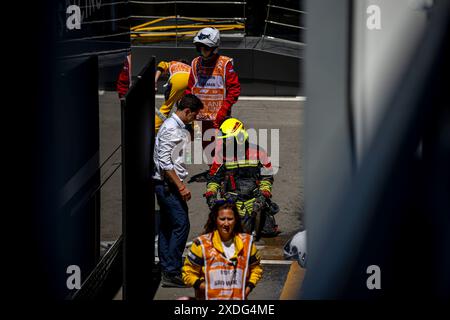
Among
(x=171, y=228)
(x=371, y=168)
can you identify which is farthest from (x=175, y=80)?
(x=371, y=168)

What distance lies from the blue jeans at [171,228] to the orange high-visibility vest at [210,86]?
3945mm

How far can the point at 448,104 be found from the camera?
13.3 ft

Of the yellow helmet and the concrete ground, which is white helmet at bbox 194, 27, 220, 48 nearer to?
the concrete ground

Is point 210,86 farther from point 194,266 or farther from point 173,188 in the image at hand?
Result: point 194,266

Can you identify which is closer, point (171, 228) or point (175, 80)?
point (171, 228)

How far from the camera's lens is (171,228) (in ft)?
29.5

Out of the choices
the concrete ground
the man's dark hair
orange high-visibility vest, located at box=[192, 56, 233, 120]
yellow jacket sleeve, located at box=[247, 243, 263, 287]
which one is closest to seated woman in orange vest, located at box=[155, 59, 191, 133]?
orange high-visibility vest, located at box=[192, 56, 233, 120]

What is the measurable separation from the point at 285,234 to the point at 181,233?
8.07 feet

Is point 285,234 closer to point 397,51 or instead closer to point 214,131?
point 214,131

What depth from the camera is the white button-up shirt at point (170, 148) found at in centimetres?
864

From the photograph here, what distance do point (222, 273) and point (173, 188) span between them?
6.91 ft

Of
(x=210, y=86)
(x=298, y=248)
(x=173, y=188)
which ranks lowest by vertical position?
(x=298, y=248)

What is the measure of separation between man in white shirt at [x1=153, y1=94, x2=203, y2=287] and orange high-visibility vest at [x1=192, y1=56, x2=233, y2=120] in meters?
3.79

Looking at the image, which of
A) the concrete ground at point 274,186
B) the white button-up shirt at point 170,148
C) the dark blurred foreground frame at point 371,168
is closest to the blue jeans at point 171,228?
the white button-up shirt at point 170,148
